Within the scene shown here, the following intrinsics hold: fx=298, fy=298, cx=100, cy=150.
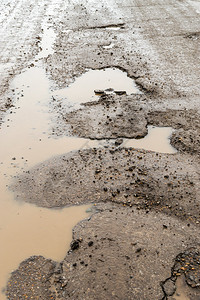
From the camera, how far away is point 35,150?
600cm

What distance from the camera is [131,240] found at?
4133 mm

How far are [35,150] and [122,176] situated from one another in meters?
1.94

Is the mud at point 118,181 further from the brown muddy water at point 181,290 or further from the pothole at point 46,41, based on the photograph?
the pothole at point 46,41

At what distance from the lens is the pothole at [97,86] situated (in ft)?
24.5

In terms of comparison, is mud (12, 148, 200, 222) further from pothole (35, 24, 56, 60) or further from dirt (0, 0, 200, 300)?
pothole (35, 24, 56, 60)

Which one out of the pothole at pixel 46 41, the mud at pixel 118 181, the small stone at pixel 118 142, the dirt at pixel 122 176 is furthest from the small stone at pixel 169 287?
the pothole at pixel 46 41

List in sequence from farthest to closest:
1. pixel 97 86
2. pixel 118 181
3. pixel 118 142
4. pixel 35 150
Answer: pixel 97 86
pixel 35 150
pixel 118 142
pixel 118 181

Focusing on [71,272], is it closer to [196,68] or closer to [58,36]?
[196,68]

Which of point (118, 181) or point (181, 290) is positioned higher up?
point (118, 181)

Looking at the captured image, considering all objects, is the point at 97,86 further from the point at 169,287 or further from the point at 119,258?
the point at 169,287

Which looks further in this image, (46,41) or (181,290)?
(46,41)

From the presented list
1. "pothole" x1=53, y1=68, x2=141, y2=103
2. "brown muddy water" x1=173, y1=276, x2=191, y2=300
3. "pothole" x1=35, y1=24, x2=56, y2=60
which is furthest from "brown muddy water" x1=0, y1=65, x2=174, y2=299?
"brown muddy water" x1=173, y1=276, x2=191, y2=300

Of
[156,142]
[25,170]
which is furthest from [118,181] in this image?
[25,170]

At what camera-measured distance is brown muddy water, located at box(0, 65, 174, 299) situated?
430 cm
